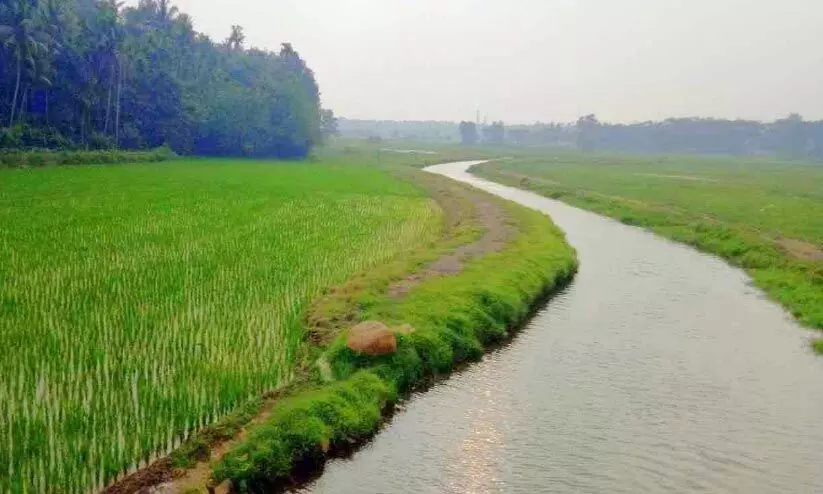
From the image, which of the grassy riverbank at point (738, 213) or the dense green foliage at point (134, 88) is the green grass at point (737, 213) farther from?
the dense green foliage at point (134, 88)

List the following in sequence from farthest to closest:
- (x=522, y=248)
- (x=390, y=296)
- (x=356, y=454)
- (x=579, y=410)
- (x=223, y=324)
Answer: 1. (x=522, y=248)
2. (x=390, y=296)
3. (x=223, y=324)
4. (x=579, y=410)
5. (x=356, y=454)

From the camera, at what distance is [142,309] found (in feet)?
42.0

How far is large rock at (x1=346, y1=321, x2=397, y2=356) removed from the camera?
11.3m

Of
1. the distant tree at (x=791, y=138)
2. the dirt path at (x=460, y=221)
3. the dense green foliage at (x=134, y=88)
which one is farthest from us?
the distant tree at (x=791, y=138)

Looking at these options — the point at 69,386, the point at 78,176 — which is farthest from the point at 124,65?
the point at 69,386

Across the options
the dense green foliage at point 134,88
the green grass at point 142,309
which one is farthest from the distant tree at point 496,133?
the green grass at point 142,309

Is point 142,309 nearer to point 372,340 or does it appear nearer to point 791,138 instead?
point 372,340

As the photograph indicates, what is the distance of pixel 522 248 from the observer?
22.3m

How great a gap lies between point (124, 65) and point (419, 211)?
3194 cm

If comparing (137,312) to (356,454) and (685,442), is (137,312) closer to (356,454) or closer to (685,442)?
(356,454)

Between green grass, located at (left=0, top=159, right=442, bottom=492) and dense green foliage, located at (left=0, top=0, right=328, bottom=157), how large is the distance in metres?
18.7

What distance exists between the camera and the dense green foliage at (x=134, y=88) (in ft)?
145

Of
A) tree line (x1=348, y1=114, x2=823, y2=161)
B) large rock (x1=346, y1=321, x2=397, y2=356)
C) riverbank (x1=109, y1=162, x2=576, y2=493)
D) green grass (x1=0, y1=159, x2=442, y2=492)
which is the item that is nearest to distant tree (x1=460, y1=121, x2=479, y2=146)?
tree line (x1=348, y1=114, x2=823, y2=161)

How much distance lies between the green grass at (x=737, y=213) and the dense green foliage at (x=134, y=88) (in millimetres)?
22561
